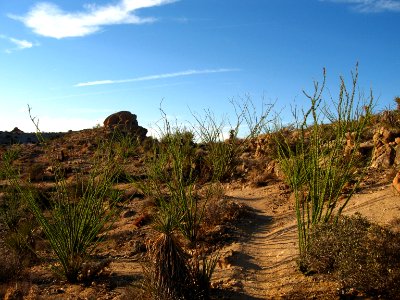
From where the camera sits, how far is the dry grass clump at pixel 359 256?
16.1 feet

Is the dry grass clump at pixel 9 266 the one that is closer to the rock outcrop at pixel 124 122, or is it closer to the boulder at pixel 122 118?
the rock outcrop at pixel 124 122

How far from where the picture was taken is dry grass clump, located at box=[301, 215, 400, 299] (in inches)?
193

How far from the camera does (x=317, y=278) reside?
5816mm

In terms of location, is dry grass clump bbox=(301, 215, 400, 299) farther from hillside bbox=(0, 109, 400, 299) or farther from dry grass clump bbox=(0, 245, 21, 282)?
dry grass clump bbox=(0, 245, 21, 282)

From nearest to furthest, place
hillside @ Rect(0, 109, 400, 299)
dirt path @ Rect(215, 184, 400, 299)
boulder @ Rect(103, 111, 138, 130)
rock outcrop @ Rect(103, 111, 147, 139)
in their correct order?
dirt path @ Rect(215, 184, 400, 299) → hillside @ Rect(0, 109, 400, 299) → rock outcrop @ Rect(103, 111, 147, 139) → boulder @ Rect(103, 111, 138, 130)

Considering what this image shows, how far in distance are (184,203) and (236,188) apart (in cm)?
712

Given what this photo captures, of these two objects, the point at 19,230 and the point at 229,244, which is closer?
the point at 229,244

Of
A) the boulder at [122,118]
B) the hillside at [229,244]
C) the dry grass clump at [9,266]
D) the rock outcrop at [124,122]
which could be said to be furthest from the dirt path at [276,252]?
the boulder at [122,118]

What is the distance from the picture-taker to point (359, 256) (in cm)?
510

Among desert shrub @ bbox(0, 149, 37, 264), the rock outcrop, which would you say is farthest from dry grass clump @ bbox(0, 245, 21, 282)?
the rock outcrop

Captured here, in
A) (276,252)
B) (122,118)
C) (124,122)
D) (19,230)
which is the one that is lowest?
(276,252)

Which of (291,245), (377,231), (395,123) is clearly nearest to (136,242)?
(291,245)

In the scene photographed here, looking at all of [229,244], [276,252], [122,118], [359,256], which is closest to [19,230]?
[229,244]

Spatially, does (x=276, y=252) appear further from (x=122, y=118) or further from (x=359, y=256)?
(x=122, y=118)
